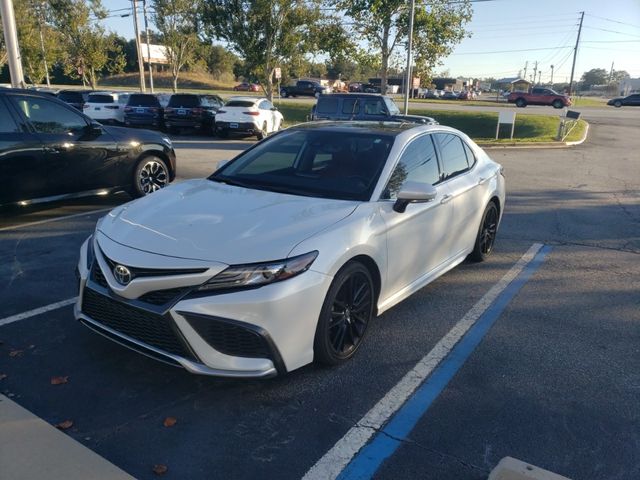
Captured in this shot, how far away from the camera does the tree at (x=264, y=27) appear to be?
23.2 meters

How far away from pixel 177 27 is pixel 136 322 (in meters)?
33.3

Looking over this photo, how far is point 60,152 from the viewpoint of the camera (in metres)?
6.89

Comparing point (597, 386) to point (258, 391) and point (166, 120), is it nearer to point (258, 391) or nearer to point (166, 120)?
point (258, 391)

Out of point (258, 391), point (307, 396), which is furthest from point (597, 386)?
point (258, 391)

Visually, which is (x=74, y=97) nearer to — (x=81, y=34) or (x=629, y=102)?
(x=81, y=34)

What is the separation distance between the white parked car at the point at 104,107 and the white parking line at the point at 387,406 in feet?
64.0

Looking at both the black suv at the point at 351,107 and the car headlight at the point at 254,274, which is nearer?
the car headlight at the point at 254,274

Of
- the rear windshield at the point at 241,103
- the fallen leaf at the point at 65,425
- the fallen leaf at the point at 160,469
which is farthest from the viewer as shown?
the rear windshield at the point at 241,103

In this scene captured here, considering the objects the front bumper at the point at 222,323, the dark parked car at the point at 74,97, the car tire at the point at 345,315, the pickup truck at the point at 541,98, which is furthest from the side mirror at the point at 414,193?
the pickup truck at the point at 541,98

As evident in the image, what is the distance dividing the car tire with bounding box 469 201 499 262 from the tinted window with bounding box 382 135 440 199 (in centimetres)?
124

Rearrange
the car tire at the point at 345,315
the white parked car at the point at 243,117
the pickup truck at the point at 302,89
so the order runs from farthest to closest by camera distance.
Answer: the pickup truck at the point at 302,89 < the white parked car at the point at 243,117 < the car tire at the point at 345,315

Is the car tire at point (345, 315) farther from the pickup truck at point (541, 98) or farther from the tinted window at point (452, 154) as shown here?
the pickup truck at point (541, 98)

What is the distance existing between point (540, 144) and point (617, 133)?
877 cm

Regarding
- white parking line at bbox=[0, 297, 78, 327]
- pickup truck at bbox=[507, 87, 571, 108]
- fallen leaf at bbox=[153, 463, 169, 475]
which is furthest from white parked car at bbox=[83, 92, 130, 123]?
pickup truck at bbox=[507, 87, 571, 108]
